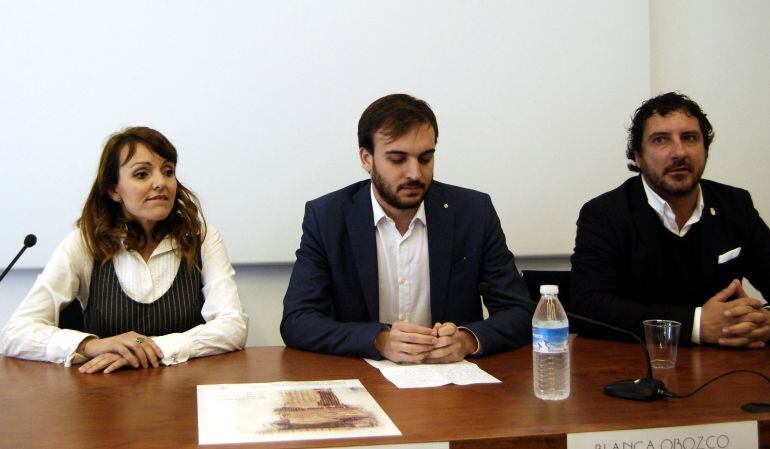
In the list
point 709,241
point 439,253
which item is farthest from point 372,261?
point 709,241

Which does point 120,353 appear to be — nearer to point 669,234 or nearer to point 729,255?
point 669,234

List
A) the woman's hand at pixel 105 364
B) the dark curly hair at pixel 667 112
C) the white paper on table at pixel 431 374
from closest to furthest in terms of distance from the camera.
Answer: the white paper on table at pixel 431 374, the woman's hand at pixel 105 364, the dark curly hair at pixel 667 112

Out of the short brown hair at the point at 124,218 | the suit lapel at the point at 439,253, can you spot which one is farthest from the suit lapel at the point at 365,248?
the short brown hair at the point at 124,218

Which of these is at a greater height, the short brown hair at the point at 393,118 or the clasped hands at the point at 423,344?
the short brown hair at the point at 393,118

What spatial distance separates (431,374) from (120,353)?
809 millimetres

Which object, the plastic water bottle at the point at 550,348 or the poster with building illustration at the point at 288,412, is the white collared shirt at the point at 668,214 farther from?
the poster with building illustration at the point at 288,412

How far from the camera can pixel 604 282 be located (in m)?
2.42

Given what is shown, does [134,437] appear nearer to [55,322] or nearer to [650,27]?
[55,322]

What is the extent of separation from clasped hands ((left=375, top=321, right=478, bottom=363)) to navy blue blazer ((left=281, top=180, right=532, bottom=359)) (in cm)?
32

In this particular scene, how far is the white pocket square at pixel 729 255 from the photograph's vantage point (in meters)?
2.49

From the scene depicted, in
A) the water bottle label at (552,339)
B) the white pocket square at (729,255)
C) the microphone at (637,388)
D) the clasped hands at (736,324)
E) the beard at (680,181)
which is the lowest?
the clasped hands at (736,324)

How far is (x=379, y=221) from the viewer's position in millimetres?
2445

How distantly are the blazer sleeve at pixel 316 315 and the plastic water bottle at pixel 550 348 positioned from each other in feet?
1.68

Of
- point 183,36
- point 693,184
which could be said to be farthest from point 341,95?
point 693,184
